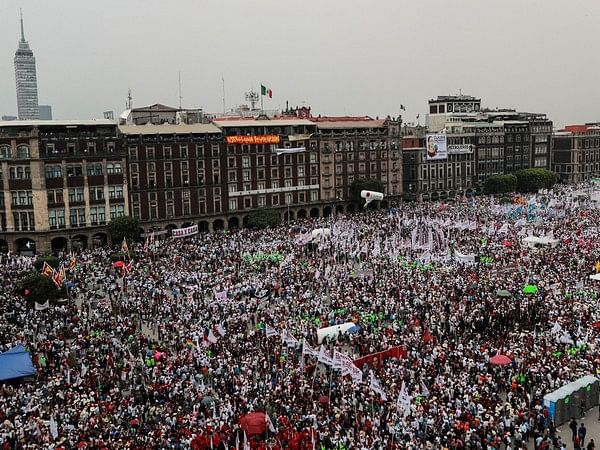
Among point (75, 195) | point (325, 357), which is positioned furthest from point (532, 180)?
point (325, 357)

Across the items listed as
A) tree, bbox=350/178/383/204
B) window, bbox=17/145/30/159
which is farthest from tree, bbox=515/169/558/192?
window, bbox=17/145/30/159

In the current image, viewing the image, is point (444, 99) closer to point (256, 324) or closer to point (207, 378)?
point (256, 324)

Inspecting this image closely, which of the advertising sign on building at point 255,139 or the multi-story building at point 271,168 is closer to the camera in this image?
the advertising sign on building at point 255,139

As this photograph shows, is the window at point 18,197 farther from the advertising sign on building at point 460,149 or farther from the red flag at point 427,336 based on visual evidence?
the advertising sign on building at point 460,149

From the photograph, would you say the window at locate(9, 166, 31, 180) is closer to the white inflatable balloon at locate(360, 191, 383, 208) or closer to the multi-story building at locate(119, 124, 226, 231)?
the multi-story building at locate(119, 124, 226, 231)

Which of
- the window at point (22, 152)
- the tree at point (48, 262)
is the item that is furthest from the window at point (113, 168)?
the tree at point (48, 262)

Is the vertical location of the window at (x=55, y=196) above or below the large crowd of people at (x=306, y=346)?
above
